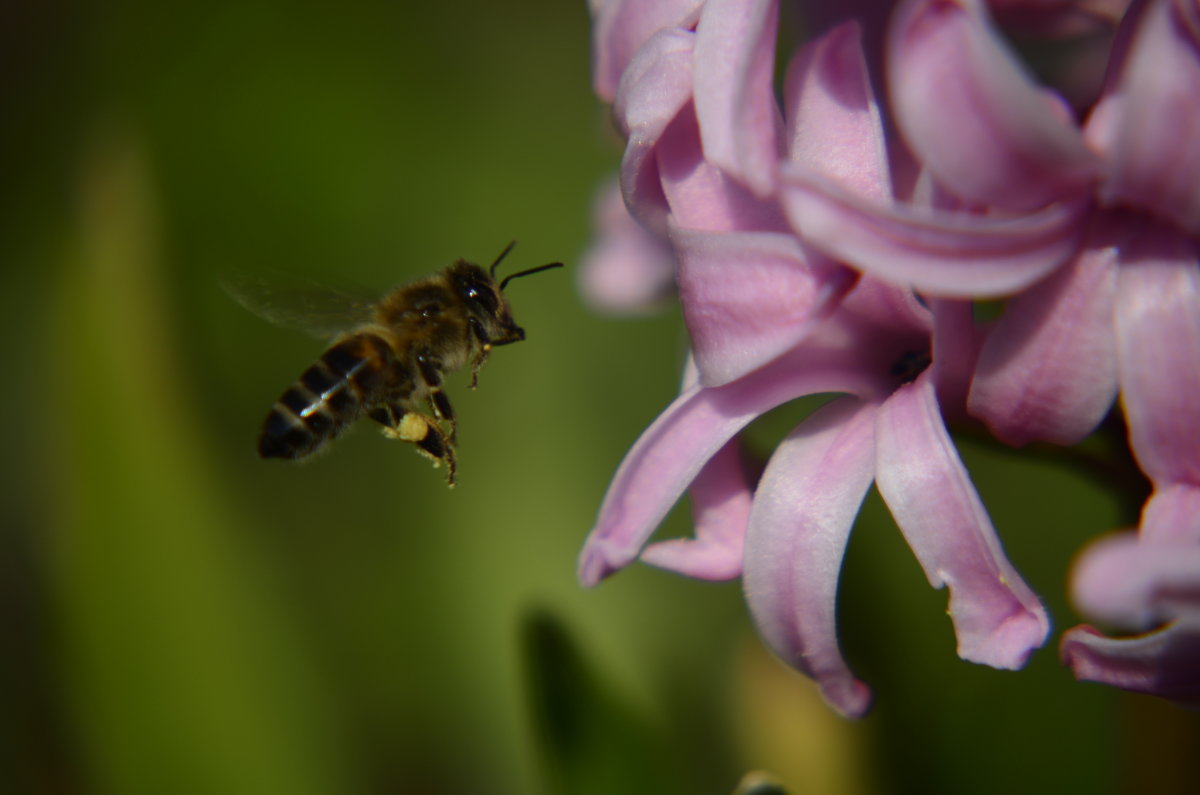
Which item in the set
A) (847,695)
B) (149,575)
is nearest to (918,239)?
(847,695)

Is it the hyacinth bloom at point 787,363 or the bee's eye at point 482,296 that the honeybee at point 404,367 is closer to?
the bee's eye at point 482,296

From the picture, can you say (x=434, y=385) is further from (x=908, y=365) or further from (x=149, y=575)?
(x=908, y=365)

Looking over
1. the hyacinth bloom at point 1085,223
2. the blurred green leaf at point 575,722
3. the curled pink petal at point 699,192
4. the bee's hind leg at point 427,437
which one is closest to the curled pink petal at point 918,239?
the hyacinth bloom at point 1085,223

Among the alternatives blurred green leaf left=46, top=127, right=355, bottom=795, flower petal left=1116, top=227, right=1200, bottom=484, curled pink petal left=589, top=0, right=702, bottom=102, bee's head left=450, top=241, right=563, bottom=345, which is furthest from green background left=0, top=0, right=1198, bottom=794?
curled pink petal left=589, top=0, right=702, bottom=102

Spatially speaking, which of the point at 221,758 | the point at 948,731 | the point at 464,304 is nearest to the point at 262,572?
the point at 221,758

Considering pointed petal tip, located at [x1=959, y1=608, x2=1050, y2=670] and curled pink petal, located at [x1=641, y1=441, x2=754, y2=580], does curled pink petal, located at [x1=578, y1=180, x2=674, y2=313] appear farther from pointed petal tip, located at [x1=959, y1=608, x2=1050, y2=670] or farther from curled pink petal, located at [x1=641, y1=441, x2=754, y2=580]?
pointed petal tip, located at [x1=959, y1=608, x2=1050, y2=670]
